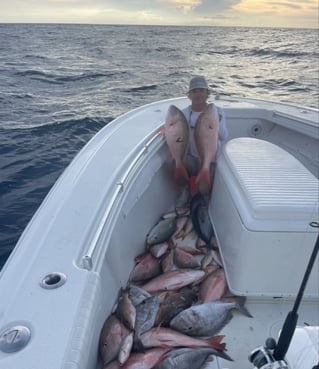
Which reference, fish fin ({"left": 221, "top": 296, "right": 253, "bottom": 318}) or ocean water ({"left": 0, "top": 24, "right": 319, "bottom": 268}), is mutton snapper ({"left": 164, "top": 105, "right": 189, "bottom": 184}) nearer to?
fish fin ({"left": 221, "top": 296, "right": 253, "bottom": 318})

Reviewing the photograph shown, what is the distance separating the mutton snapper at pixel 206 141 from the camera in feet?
10.1

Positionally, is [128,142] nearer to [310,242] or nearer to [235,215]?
[235,215]

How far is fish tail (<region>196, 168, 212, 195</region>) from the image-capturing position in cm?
305

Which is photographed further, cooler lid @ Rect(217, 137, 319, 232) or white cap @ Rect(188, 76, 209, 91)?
white cap @ Rect(188, 76, 209, 91)

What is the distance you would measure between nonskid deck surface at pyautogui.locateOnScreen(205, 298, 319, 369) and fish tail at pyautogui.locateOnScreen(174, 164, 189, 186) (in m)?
1.38

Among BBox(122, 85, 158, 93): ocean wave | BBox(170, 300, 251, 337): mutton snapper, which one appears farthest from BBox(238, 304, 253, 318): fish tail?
BBox(122, 85, 158, 93): ocean wave

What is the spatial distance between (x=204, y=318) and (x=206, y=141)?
172cm

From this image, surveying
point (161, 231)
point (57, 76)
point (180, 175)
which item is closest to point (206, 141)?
point (180, 175)

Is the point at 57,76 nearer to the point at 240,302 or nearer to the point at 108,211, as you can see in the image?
the point at 108,211

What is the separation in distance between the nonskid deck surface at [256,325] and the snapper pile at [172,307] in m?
0.05

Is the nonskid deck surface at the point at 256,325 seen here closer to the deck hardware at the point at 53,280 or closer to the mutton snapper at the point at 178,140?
the deck hardware at the point at 53,280

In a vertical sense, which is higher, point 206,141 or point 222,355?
point 206,141

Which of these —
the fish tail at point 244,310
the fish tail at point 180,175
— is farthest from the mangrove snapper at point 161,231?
the fish tail at point 244,310

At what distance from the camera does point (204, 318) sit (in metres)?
2.06
